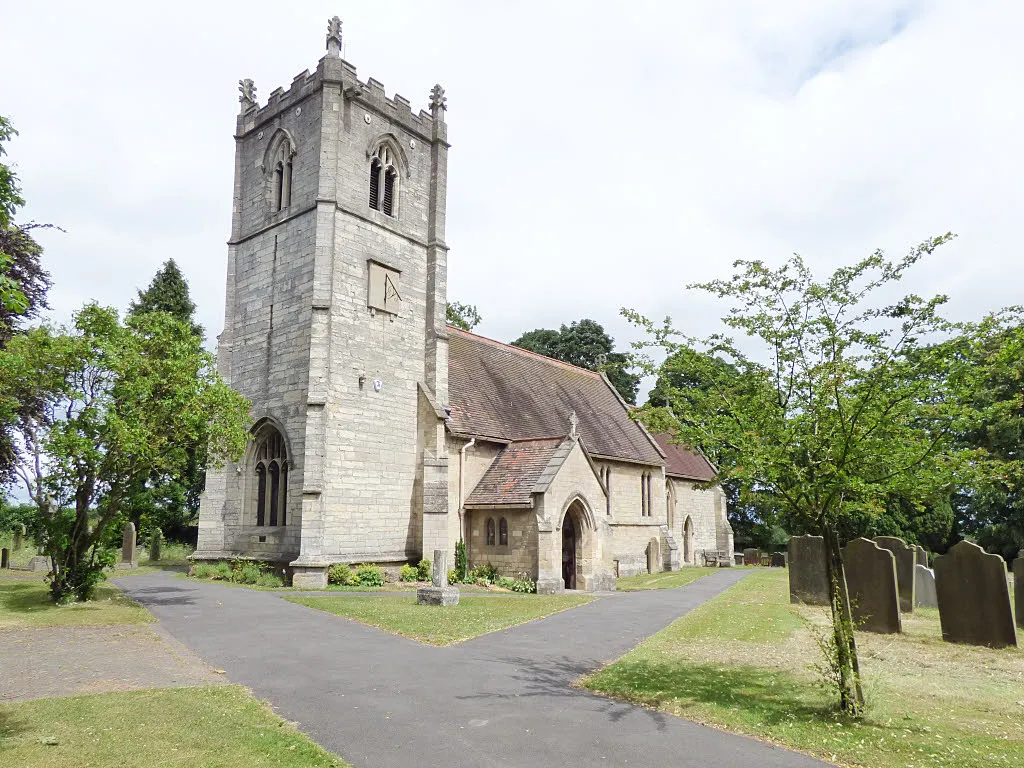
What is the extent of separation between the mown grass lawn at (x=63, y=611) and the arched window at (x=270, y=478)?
525cm

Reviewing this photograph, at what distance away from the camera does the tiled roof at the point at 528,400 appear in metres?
26.6

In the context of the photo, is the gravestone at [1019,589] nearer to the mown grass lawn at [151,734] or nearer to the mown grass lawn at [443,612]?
the mown grass lawn at [443,612]

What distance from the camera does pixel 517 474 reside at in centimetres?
2383

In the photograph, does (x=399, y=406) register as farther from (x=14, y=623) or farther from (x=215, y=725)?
(x=215, y=725)

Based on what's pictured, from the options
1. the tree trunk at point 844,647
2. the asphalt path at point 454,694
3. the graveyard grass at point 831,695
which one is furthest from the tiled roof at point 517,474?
the tree trunk at point 844,647

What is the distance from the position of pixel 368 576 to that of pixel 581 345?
37.7m

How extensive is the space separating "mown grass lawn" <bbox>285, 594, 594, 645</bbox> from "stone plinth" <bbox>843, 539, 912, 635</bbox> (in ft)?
22.0

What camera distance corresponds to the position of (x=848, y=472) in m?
8.02

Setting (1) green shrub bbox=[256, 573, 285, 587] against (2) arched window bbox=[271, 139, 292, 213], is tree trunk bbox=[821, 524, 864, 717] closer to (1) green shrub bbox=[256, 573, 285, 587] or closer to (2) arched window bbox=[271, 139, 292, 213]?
(1) green shrub bbox=[256, 573, 285, 587]

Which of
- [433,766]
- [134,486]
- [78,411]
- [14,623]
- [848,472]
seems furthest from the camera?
[134,486]

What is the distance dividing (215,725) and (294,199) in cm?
2019

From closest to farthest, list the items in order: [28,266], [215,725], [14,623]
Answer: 1. [215,725]
2. [14,623]
3. [28,266]

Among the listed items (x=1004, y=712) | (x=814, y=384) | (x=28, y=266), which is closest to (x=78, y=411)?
(x=28, y=266)

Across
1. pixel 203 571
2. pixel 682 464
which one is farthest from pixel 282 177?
pixel 682 464
